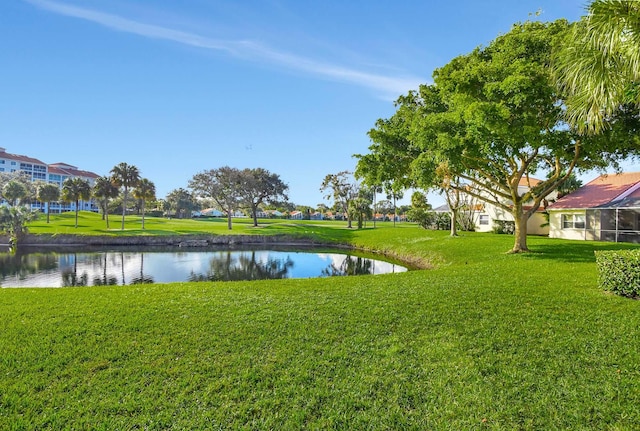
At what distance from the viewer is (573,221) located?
84.3 feet

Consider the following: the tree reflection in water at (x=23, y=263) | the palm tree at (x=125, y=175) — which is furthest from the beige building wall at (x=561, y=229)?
the palm tree at (x=125, y=175)

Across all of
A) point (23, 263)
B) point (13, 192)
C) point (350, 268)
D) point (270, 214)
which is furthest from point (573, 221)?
point (270, 214)

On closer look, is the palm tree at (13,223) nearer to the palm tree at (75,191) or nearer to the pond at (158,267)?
the pond at (158,267)

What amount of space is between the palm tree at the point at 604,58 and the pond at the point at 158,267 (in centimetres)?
1288

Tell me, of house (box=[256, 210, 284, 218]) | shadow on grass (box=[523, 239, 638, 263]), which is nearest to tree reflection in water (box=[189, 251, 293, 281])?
shadow on grass (box=[523, 239, 638, 263])

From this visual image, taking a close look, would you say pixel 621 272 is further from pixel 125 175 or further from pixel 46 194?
pixel 46 194

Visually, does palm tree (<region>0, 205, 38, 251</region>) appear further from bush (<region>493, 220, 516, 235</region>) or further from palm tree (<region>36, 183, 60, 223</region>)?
bush (<region>493, 220, 516, 235</region>)

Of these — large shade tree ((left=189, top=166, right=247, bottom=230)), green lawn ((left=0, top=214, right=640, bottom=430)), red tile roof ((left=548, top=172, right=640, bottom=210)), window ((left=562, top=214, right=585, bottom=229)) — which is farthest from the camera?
large shade tree ((left=189, top=166, right=247, bottom=230))

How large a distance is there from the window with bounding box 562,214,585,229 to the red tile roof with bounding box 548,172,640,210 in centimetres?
86

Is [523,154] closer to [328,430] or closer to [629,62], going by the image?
[629,62]

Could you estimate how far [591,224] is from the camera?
964 inches

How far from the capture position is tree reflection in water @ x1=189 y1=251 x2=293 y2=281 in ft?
53.7

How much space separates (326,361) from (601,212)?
88.3 feet

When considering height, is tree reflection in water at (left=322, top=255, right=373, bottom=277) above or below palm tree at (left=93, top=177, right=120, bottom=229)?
below
